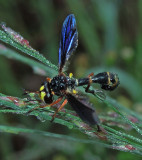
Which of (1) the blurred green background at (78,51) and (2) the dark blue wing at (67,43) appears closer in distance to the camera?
(2) the dark blue wing at (67,43)

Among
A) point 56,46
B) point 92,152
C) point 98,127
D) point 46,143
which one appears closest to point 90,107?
point 98,127

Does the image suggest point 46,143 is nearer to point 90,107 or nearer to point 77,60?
point 77,60

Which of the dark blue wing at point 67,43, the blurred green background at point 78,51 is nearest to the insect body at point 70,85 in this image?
the dark blue wing at point 67,43

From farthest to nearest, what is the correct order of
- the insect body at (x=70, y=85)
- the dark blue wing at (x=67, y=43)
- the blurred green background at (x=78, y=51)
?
the blurred green background at (x=78, y=51), the dark blue wing at (x=67, y=43), the insect body at (x=70, y=85)

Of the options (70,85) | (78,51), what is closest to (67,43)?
(70,85)

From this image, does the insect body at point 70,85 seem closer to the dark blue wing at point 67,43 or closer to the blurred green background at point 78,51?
the dark blue wing at point 67,43

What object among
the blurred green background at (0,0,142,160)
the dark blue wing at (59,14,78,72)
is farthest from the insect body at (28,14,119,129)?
the blurred green background at (0,0,142,160)
